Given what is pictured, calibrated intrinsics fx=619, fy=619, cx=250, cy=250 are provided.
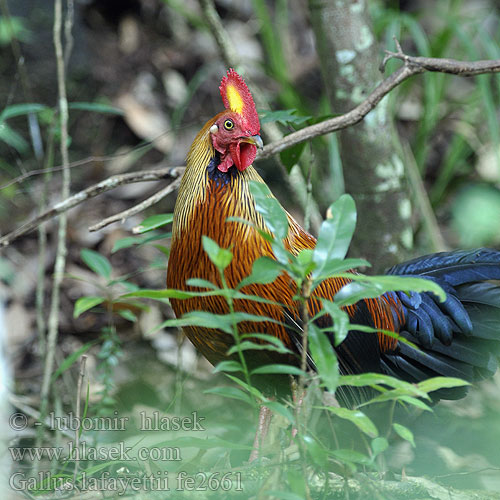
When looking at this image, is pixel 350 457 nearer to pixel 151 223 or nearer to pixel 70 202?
pixel 151 223

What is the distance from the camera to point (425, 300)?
8.95 ft

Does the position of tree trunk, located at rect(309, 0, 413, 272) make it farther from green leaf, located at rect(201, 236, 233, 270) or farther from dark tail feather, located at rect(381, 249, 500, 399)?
green leaf, located at rect(201, 236, 233, 270)

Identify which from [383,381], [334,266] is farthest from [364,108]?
[383,381]

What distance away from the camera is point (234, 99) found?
2279mm

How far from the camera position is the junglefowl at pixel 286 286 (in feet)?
7.26

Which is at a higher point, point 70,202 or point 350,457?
point 70,202

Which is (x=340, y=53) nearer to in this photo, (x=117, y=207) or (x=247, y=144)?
(x=247, y=144)

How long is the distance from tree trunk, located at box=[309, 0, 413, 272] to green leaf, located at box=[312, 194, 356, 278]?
1.62m

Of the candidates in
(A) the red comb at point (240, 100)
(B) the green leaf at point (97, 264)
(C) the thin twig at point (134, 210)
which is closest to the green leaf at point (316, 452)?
(C) the thin twig at point (134, 210)

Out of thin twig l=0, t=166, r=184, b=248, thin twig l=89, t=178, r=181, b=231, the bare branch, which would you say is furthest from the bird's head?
the bare branch

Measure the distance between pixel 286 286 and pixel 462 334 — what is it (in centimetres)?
92

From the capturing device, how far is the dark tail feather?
261 centimetres

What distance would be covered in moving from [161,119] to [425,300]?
10.4 ft

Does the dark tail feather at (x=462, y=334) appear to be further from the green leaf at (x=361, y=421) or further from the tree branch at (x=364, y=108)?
the green leaf at (x=361, y=421)
